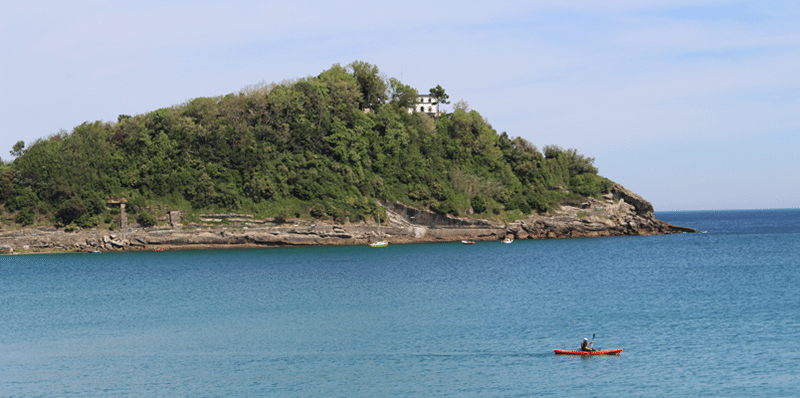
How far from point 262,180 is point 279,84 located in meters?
21.4

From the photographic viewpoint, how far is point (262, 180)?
101 meters

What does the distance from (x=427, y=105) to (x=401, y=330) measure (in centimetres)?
10223

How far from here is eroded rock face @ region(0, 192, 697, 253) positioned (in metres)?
90.1

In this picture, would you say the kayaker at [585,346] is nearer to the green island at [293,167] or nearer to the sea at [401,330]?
the sea at [401,330]

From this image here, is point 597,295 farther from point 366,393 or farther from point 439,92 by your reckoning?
point 439,92

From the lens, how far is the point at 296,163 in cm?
10638

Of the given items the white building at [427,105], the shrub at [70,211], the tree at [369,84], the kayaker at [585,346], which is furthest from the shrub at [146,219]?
the kayaker at [585,346]

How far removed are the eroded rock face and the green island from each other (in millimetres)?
1150

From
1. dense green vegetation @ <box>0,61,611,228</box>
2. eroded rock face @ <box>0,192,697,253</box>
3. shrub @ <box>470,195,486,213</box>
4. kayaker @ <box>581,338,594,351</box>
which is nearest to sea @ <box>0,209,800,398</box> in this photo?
kayaker @ <box>581,338,594,351</box>

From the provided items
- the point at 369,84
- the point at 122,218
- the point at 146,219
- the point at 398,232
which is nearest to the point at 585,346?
the point at 398,232

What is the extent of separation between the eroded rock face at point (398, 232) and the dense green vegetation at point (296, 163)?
225 centimetres

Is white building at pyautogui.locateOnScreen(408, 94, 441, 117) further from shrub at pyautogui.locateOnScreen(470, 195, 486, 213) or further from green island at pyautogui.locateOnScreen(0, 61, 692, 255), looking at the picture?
shrub at pyautogui.locateOnScreen(470, 195, 486, 213)

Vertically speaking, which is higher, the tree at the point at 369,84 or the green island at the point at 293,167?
the tree at the point at 369,84

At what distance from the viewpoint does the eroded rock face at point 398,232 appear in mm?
90062
